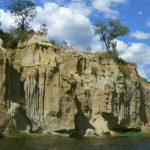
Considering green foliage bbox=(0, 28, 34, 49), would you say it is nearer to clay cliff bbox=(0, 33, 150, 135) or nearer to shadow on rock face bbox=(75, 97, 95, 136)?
clay cliff bbox=(0, 33, 150, 135)

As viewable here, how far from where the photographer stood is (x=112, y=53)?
275ft

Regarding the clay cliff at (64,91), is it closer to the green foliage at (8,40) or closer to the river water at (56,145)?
the green foliage at (8,40)

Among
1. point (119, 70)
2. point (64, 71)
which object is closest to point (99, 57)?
point (119, 70)

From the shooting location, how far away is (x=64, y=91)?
62656 millimetres

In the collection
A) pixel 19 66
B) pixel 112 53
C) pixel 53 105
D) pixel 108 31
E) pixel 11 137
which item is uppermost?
pixel 108 31

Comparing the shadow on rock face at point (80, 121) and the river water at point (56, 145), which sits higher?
the shadow on rock face at point (80, 121)

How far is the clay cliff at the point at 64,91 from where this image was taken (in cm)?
5809

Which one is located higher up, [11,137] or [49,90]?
[49,90]

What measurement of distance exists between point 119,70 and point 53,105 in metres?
21.5

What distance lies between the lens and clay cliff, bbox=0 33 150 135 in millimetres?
58094

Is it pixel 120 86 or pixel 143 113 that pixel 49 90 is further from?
pixel 143 113

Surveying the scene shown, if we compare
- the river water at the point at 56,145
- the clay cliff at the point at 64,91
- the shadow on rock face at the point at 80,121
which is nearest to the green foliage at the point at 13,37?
the clay cliff at the point at 64,91

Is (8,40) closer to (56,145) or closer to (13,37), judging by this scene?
(13,37)

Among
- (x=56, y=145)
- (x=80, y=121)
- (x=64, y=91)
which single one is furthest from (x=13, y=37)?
(x=56, y=145)
